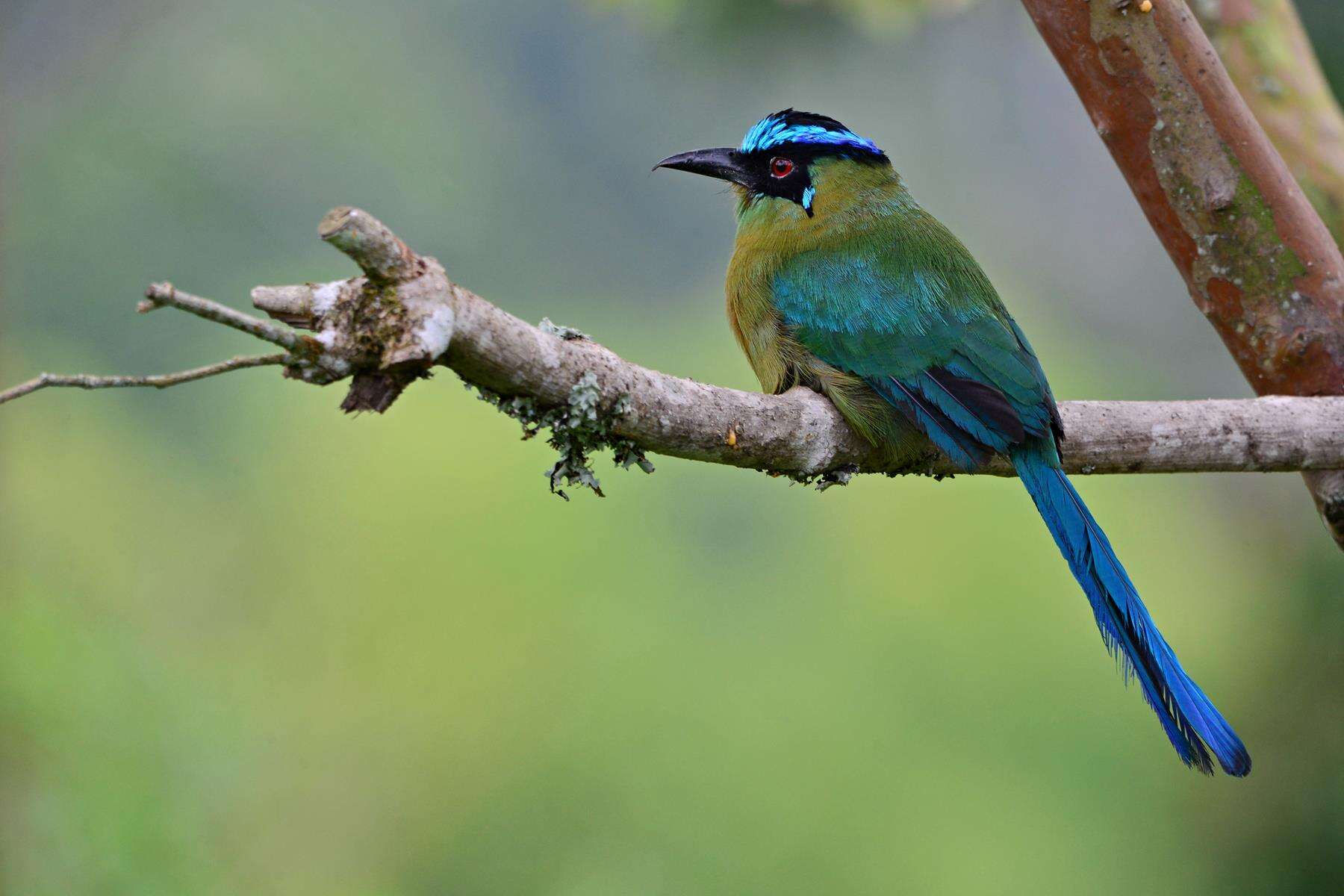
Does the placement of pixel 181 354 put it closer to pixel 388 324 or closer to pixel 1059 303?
pixel 1059 303

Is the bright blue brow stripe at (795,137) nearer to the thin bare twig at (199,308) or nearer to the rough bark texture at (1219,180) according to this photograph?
the rough bark texture at (1219,180)

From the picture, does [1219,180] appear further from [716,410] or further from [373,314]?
[373,314]

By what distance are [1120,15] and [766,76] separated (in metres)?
8.87

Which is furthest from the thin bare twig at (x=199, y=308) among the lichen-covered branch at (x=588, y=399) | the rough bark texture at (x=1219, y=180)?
the rough bark texture at (x=1219, y=180)

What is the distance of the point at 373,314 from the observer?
1283 mm

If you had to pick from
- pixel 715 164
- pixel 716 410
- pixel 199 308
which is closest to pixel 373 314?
pixel 199 308

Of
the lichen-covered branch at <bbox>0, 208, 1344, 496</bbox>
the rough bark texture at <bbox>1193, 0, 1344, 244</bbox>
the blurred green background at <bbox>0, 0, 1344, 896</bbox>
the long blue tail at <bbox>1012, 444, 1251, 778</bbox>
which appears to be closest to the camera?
the lichen-covered branch at <bbox>0, 208, 1344, 496</bbox>

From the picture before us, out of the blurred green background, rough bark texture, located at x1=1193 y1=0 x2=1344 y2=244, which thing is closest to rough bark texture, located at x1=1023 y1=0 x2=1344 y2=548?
rough bark texture, located at x1=1193 y1=0 x2=1344 y2=244

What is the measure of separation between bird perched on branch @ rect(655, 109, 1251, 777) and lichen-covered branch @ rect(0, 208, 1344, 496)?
4.9 inches

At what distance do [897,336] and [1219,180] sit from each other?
30.3 inches

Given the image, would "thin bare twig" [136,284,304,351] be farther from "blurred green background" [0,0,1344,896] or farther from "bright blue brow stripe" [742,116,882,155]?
"blurred green background" [0,0,1344,896]

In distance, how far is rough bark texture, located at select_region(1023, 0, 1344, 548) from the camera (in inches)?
97.2

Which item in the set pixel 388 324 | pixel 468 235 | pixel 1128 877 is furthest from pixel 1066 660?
pixel 468 235

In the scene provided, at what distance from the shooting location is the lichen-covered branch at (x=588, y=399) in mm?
1264
